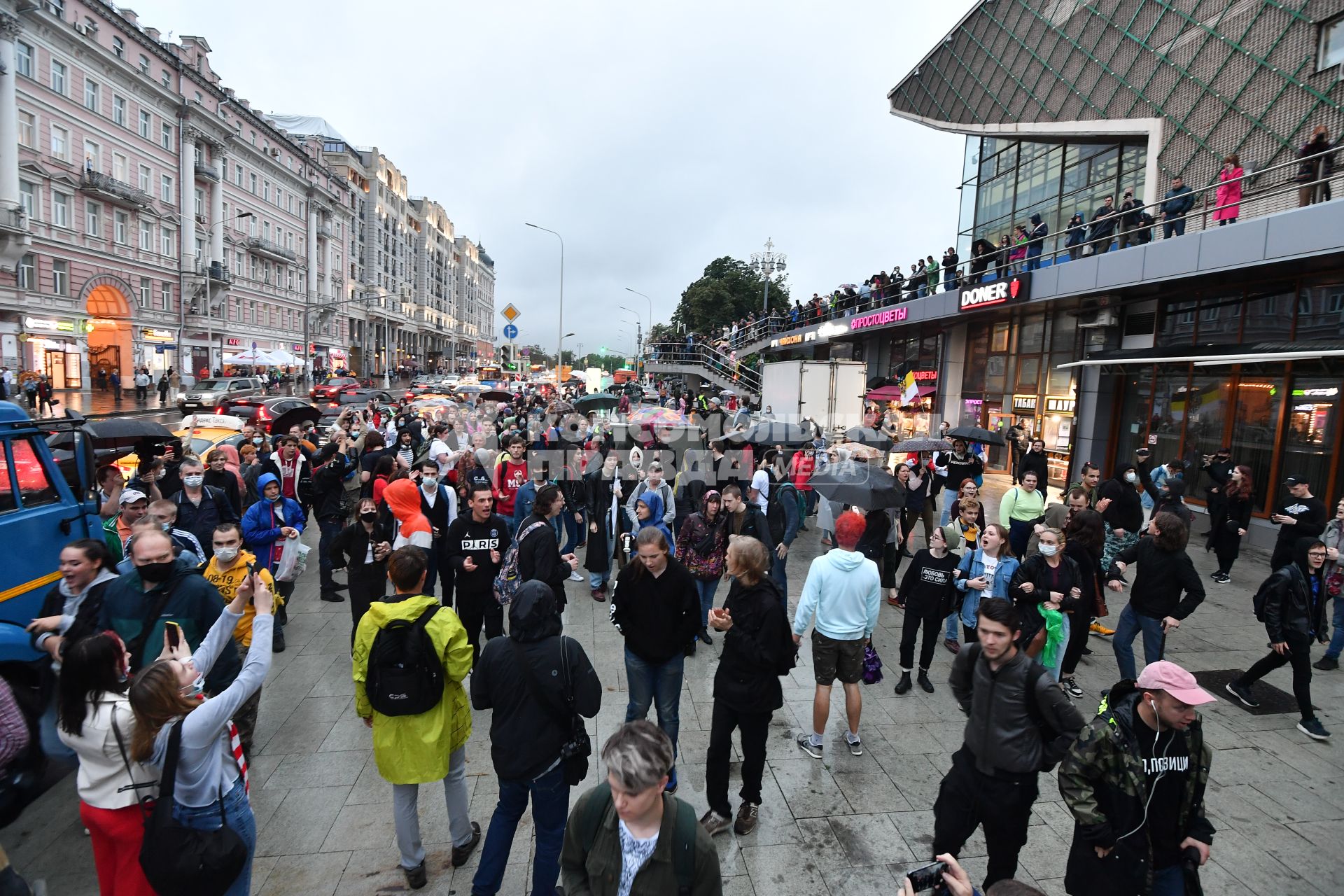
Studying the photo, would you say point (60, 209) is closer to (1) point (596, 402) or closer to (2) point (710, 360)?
(1) point (596, 402)

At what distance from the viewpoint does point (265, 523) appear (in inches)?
253

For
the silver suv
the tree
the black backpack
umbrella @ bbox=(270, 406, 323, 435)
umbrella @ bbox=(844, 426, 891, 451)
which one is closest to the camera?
the black backpack

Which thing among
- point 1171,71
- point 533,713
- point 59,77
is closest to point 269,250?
point 59,77

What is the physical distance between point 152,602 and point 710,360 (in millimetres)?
33608

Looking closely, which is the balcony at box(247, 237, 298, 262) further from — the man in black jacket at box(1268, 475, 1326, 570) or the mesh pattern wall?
the man in black jacket at box(1268, 475, 1326, 570)

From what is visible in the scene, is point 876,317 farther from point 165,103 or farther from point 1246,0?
point 165,103

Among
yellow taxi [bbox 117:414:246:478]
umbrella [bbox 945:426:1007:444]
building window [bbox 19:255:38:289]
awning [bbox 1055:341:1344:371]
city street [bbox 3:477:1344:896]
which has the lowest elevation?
city street [bbox 3:477:1344:896]

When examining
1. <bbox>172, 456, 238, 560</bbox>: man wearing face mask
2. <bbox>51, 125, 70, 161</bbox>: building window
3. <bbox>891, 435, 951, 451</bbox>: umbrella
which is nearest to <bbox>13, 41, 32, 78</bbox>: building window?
<bbox>51, 125, 70, 161</bbox>: building window

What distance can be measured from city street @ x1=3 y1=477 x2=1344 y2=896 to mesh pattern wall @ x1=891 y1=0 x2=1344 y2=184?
→ 13.9 meters

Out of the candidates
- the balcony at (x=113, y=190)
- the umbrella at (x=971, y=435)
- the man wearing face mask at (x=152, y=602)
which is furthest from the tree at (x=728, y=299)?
the man wearing face mask at (x=152, y=602)

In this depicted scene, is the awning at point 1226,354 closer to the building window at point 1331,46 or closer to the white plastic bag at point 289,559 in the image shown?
the building window at point 1331,46

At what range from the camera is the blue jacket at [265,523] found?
6367mm

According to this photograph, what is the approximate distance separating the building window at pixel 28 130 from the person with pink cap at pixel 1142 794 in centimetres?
4829

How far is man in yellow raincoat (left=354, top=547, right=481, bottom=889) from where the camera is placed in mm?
A: 3500
